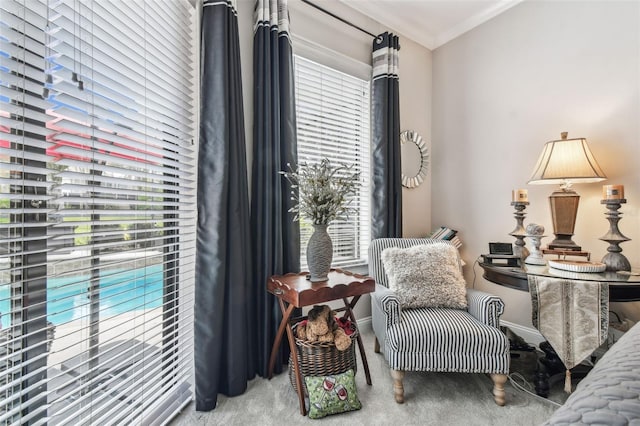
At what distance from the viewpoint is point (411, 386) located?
6.26ft

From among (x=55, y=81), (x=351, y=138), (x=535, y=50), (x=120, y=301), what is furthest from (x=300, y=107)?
(x=535, y=50)

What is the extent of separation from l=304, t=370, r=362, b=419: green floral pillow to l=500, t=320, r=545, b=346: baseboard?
67.3 inches

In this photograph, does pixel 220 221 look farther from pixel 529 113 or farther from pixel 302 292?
pixel 529 113

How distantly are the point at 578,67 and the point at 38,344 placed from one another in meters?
3.44

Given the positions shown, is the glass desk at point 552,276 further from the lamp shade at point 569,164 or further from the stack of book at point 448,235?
the stack of book at point 448,235

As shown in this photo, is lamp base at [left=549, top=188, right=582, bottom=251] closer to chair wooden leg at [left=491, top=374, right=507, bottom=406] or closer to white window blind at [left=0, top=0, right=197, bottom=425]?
chair wooden leg at [left=491, top=374, right=507, bottom=406]

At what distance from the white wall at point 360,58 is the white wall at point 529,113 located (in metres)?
0.14

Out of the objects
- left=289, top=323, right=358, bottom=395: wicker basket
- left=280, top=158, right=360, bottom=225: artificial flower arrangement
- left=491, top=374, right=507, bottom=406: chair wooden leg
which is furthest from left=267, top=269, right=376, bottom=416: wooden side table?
left=491, top=374, right=507, bottom=406: chair wooden leg

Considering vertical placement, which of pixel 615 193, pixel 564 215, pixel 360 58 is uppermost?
pixel 360 58

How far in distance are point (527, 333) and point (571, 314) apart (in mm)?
1065

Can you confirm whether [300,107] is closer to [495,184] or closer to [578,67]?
[495,184]

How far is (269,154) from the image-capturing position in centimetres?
204

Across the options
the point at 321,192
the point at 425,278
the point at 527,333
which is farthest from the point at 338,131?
the point at 527,333

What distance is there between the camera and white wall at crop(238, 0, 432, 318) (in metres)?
2.09
